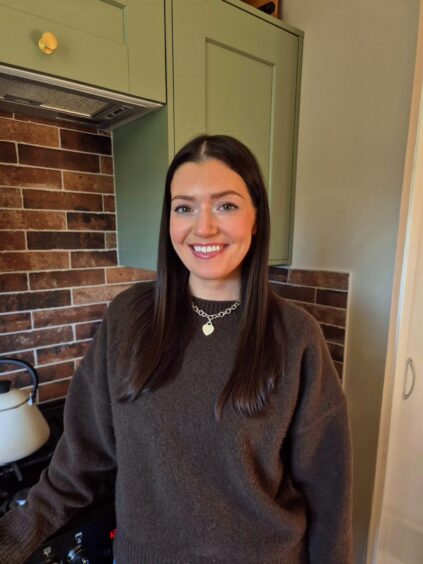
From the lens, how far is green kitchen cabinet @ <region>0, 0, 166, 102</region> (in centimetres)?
76

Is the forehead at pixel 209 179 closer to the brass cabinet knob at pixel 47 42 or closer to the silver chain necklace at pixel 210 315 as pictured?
the silver chain necklace at pixel 210 315

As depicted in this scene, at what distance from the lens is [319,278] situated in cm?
132

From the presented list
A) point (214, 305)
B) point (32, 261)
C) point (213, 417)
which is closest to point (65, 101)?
point (32, 261)

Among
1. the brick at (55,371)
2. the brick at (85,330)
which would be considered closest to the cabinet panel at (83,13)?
the brick at (85,330)

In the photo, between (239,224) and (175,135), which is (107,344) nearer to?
(239,224)

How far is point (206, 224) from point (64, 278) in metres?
0.74

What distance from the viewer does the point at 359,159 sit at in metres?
1.17

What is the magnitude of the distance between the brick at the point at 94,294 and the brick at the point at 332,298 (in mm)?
765

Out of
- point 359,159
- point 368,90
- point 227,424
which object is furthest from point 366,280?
point 227,424

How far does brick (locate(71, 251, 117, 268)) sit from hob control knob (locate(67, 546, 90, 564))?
0.84 m

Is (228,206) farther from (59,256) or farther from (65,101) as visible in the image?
(59,256)

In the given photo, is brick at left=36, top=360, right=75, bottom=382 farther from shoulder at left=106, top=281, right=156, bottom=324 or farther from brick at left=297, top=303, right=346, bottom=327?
brick at left=297, top=303, right=346, bottom=327

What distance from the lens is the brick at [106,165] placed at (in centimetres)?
127

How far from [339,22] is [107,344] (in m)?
1.26
